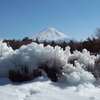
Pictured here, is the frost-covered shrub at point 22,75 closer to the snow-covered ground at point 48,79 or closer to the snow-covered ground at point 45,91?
the snow-covered ground at point 48,79

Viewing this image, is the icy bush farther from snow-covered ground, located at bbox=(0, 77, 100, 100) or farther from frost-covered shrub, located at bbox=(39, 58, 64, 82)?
snow-covered ground, located at bbox=(0, 77, 100, 100)

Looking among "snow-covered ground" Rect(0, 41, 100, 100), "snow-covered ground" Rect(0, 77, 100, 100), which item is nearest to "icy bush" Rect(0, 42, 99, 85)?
"snow-covered ground" Rect(0, 41, 100, 100)

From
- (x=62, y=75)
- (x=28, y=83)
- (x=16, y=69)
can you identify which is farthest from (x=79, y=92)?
(x=16, y=69)

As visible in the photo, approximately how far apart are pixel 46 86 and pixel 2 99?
1.35 m

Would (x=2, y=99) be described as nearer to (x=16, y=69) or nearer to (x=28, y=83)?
(x=28, y=83)

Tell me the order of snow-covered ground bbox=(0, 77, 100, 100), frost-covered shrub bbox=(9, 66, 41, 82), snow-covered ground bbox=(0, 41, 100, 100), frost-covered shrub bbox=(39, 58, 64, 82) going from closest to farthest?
snow-covered ground bbox=(0, 77, 100, 100) < snow-covered ground bbox=(0, 41, 100, 100) < frost-covered shrub bbox=(9, 66, 41, 82) < frost-covered shrub bbox=(39, 58, 64, 82)

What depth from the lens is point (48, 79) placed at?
467cm

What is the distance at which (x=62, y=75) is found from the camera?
4.86m

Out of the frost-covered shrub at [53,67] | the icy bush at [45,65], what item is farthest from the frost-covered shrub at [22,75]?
Result: the frost-covered shrub at [53,67]

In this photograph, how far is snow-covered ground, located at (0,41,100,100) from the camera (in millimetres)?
3672

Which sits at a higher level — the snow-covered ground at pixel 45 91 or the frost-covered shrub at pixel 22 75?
the frost-covered shrub at pixel 22 75

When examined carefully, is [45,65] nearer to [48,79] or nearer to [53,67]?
[53,67]

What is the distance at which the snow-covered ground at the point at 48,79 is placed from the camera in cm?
367

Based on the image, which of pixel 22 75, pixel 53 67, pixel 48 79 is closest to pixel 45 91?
pixel 48 79
